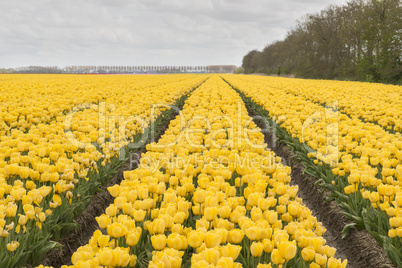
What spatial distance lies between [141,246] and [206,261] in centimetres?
95

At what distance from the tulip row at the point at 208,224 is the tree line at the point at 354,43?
28.8 m

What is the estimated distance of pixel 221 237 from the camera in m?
2.16

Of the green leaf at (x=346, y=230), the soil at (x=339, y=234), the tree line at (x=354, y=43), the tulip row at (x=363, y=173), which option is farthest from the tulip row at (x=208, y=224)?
the tree line at (x=354, y=43)

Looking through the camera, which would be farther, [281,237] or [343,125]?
[343,125]

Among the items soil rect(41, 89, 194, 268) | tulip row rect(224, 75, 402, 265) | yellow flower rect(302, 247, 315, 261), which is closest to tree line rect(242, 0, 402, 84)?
tulip row rect(224, 75, 402, 265)

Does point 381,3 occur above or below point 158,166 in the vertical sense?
above

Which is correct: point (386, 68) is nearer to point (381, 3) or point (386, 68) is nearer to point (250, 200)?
point (381, 3)

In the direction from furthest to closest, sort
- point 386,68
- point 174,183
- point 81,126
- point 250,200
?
point 386,68, point 81,126, point 174,183, point 250,200

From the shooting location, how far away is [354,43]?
3762 centimetres

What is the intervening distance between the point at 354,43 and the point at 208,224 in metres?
40.4

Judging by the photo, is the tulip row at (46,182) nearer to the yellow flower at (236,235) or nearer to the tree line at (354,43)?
the yellow flower at (236,235)

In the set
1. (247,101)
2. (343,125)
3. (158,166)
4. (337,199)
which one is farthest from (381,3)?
(158,166)

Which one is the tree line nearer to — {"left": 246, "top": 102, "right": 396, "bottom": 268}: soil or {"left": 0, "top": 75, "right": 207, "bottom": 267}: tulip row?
{"left": 246, "top": 102, "right": 396, "bottom": 268}: soil

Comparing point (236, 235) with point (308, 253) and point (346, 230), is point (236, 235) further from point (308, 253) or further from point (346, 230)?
point (346, 230)
